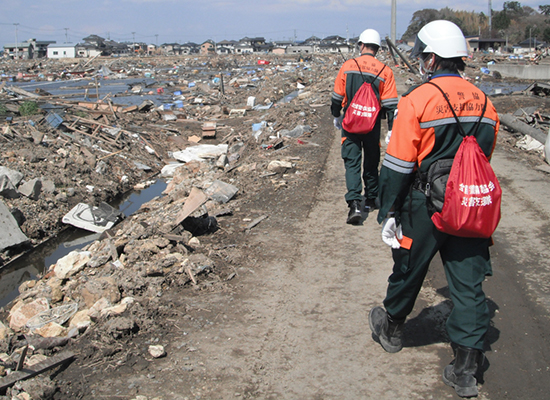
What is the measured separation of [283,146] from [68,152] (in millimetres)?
5634

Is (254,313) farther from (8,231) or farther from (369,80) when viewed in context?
(8,231)

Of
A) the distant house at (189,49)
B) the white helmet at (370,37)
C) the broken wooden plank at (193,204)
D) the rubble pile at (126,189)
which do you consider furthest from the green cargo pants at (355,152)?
the distant house at (189,49)

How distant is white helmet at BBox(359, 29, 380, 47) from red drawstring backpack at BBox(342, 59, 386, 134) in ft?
1.05

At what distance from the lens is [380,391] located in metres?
2.56

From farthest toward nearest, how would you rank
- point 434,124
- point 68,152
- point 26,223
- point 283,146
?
1. point 68,152
2. point 283,146
3. point 26,223
4. point 434,124

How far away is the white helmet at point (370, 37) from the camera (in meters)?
4.90

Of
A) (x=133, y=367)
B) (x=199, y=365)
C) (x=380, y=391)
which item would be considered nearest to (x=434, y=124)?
(x=380, y=391)

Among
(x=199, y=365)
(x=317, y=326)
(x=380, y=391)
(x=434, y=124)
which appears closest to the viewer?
(x=434, y=124)

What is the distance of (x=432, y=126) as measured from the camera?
2371mm

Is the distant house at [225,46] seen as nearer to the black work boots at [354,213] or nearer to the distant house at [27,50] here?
the distant house at [27,50]

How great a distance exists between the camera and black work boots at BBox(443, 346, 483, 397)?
95.7 inches

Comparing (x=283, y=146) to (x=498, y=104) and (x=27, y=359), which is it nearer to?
(x=27, y=359)

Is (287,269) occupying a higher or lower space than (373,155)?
lower

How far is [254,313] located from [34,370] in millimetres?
1528
